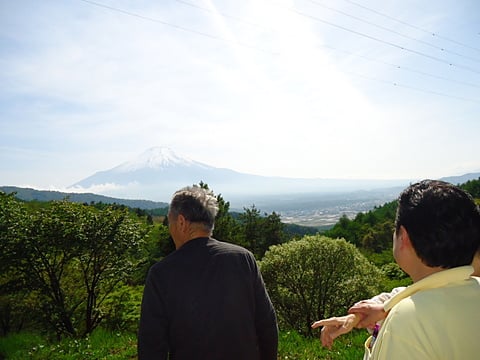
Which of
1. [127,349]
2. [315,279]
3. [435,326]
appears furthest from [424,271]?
[315,279]

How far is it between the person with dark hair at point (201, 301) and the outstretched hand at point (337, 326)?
1.00m

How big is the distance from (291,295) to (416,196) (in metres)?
18.8

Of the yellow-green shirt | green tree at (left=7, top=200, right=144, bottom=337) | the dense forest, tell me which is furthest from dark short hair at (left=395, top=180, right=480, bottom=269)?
green tree at (left=7, top=200, right=144, bottom=337)

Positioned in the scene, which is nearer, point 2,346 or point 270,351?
point 270,351

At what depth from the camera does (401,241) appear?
1588 millimetres

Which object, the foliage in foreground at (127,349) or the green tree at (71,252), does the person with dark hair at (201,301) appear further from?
the green tree at (71,252)

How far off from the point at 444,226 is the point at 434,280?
0.24 meters

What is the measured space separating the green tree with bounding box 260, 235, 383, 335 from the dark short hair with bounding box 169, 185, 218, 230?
16.0 m

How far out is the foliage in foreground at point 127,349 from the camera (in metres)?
5.43

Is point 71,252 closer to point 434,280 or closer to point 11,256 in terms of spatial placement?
point 11,256

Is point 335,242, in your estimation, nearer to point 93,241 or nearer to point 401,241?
point 93,241

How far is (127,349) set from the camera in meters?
6.46

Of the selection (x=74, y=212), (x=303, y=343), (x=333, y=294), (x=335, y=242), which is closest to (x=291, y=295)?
(x=333, y=294)

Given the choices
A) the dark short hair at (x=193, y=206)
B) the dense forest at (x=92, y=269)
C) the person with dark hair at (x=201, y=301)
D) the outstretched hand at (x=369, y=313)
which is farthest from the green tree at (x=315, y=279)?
the outstretched hand at (x=369, y=313)
